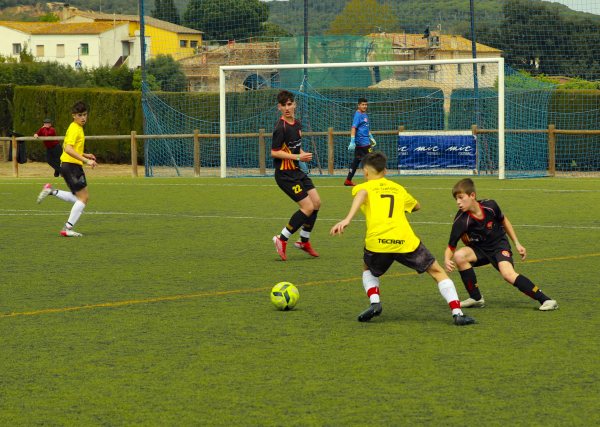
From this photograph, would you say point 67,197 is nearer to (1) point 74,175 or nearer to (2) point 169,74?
(1) point 74,175

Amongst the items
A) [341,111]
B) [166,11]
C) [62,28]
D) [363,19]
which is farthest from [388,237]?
[62,28]

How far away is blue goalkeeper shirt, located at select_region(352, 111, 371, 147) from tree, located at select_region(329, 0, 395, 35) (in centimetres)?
860

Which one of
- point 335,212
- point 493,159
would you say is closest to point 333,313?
point 335,212

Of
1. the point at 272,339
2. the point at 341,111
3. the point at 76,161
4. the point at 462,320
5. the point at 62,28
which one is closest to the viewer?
the point at 272,339

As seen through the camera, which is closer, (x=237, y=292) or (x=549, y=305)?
(x=549, y=305)

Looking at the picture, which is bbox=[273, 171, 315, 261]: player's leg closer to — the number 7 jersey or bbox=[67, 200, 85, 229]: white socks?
bbox=[67, 200, 85, 229]: white socks

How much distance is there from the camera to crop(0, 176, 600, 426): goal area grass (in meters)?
3.94

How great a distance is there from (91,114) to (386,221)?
101 ft

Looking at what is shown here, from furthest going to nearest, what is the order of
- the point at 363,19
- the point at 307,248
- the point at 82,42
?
→ 1. the point at 82,42
2. the point at 363,19
3. the point at 307,248

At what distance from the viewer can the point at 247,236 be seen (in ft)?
36.0

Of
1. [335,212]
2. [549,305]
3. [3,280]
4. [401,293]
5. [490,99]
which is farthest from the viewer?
[490,99]

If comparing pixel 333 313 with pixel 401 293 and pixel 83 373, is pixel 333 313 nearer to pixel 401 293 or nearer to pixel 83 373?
pixel 401 293

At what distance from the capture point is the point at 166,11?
2861 cm

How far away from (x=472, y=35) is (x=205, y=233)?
17.2 metres
